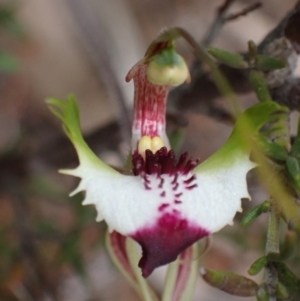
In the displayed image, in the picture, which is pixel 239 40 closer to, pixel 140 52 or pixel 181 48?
pixel 181 48

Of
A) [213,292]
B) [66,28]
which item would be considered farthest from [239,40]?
[213,292]

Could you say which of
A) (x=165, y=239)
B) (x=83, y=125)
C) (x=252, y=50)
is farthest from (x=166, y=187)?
(x=83, y=125)

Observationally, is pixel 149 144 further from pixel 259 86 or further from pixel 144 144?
pixel 259 86

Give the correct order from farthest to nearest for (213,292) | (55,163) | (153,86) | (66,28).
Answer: (66,28)
(213,292)
(55,163)
(153,86)

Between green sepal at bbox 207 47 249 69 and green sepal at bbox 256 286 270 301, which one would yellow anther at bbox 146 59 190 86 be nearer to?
green sepal at bbox 207 47 249 69

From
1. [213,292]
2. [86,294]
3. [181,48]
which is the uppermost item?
[181,48]

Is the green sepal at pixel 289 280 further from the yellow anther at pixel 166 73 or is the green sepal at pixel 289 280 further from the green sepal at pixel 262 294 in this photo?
the yellow anther at pixel 166 73

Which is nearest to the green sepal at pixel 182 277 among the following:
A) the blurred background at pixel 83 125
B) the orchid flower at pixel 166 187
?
the orchid flower at pixel 166 187
